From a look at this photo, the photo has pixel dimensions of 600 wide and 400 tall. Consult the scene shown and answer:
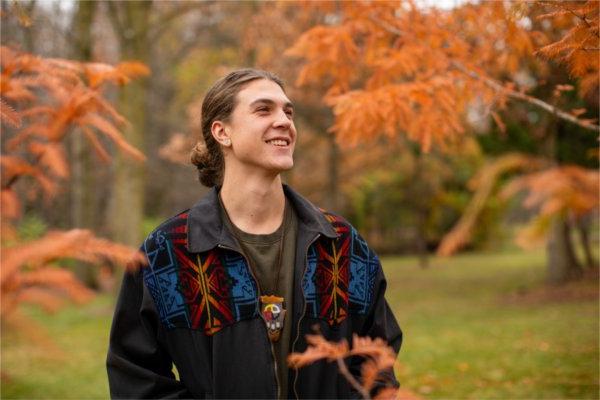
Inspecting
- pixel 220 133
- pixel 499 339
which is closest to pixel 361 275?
pixel 220 133

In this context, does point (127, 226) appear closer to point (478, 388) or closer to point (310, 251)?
point (478, 388)

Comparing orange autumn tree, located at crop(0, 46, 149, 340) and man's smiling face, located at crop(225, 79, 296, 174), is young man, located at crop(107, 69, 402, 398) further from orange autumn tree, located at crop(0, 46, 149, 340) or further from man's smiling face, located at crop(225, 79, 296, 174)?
orange autumn tree, located at crop(0, 46, 149, 340)

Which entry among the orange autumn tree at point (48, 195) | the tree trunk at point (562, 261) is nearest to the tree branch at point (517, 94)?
the orange autumn tree at point (48, 195)

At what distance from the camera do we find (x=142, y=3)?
12.1 meters

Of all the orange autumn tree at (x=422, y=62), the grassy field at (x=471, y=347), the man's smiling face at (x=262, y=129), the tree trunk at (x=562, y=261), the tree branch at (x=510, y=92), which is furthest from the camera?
the tree trunk at (x=562, y=261)

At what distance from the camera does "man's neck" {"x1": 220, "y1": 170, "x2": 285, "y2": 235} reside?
250cm

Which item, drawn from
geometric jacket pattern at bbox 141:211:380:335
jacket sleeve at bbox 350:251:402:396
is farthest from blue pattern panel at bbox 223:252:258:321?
jacket sleeve at bbox 350:251:402:396

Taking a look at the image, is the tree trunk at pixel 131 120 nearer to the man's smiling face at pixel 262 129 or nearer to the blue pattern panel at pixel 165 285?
the man's smiling face at pixel 262 129

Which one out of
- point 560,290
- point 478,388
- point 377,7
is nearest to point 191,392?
point 377,7

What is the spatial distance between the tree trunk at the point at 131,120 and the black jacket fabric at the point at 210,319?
9.96m

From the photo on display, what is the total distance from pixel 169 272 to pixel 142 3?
10.9 metres

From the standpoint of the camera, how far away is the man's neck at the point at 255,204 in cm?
250

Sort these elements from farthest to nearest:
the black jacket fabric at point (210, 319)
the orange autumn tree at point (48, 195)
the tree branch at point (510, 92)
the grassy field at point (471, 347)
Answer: the grassy field at point (471, 347) → the tree branch at point (510, 92) → the black jacket fabric at point (210, 319) → the orange autumn tree at point (48, 195)

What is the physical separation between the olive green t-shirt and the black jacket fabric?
0.03 m
